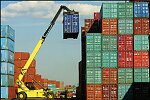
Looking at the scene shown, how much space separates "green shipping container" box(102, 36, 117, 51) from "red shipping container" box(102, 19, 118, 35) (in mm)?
662

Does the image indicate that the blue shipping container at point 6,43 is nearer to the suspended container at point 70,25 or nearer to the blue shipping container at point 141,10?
the suspended container at point 70,25

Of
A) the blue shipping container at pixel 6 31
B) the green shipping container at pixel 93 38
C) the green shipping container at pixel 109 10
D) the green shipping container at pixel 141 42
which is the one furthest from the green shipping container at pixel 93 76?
the blue shipping container at pixel 6 31

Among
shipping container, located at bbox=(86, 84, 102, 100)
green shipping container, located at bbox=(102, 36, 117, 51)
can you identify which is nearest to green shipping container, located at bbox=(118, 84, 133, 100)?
shipping container, located at bbox=(86, 84, 102, 100)

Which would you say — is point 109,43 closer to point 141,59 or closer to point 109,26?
point 109,26

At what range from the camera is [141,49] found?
44688mm

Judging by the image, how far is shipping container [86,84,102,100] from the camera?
43.4 m

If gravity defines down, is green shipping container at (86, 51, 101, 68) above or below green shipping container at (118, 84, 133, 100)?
above

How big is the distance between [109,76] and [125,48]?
3839mm

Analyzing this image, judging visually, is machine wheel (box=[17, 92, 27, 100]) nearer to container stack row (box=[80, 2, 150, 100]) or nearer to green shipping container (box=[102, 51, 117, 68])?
container stack row (box=[80, 2, 150, 100])

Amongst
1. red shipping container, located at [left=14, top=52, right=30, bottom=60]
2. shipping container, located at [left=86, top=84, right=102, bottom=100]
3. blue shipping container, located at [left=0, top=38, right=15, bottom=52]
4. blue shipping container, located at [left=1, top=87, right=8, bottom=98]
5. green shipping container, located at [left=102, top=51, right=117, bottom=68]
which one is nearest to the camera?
shipping container, located at [left=86, top=84, right=102, bottom=100]

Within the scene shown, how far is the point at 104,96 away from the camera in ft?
143

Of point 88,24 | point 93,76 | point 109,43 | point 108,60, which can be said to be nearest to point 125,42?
point 109,43

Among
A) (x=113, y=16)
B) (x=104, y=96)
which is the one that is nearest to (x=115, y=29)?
(x=113, y=16)

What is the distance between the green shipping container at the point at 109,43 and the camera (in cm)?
4450
